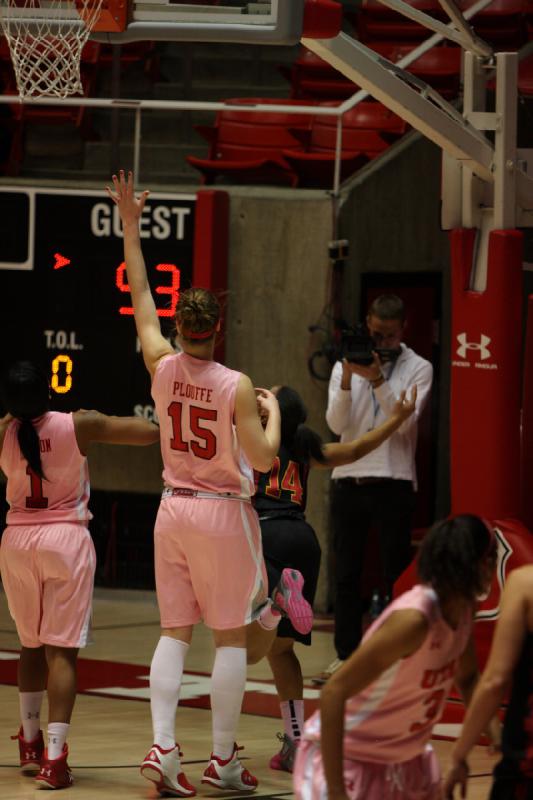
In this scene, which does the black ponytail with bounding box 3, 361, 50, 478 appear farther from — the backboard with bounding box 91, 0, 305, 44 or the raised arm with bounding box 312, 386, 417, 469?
the backboard with bounding box 91, 0, 305, 44

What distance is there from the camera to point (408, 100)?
7.65m

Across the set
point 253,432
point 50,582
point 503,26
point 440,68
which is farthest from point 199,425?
point 503,26

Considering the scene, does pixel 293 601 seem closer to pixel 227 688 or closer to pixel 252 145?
pixel 227 688

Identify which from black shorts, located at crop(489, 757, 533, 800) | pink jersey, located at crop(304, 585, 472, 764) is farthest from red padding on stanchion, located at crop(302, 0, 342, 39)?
black shorts, located at crop(489, 757, 533, 800)

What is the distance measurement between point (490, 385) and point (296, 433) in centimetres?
154

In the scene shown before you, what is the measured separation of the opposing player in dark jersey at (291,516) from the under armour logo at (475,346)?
4.24ft

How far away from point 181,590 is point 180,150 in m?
7.89

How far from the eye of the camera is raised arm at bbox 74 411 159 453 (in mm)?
5898

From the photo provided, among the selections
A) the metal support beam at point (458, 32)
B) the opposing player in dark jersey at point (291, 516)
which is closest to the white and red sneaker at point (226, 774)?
the opposing player in dark jersey at point (291, 516)

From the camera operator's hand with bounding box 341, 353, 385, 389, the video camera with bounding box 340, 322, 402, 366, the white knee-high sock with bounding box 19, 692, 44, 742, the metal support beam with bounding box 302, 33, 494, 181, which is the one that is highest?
the metal support beam with bounding box 302, 33, 494, 181

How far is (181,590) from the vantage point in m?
5.77

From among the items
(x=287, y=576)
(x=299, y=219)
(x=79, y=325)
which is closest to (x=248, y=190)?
(x=299, y=219)

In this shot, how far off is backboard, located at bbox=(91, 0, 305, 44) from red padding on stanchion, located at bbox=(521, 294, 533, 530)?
2.28 meters

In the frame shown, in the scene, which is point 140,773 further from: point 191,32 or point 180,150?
point 180,150
